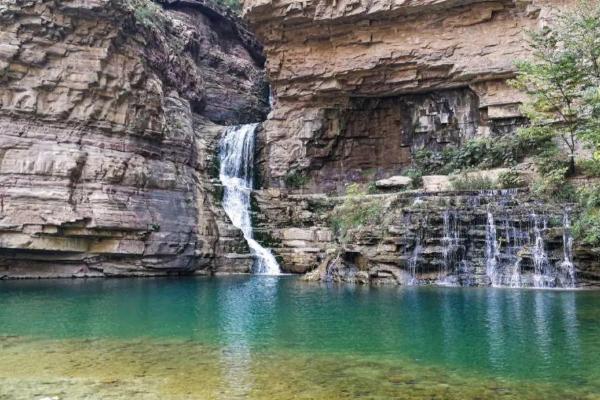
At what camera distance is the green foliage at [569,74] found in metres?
19.2

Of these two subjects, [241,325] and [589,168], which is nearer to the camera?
[241,325]

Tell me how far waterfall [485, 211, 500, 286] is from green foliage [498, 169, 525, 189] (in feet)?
14.2

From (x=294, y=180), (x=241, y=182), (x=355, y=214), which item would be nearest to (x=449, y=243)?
(x=355, y=214)

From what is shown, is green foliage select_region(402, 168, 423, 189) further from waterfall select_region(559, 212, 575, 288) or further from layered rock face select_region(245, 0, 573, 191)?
waterfall select_region(559, 212, 575, 288)

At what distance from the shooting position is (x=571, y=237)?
1833 cm

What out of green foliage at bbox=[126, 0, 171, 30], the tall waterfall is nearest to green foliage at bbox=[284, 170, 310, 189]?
the tall waterfall

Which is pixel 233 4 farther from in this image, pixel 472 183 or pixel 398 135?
pixel 472 183

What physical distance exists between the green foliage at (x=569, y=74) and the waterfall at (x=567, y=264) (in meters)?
3.35

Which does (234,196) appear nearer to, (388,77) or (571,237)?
(388,77)

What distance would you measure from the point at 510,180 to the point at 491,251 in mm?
5532

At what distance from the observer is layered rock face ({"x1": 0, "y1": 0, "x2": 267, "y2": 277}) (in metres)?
22.2

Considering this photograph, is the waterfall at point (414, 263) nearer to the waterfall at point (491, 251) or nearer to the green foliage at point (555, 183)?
the waterfall at point (491, 251)

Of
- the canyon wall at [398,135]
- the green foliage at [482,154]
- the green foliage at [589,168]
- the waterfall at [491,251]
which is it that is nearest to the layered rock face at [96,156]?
the canyon wall at [398,135]

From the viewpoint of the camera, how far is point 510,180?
77.5ft
